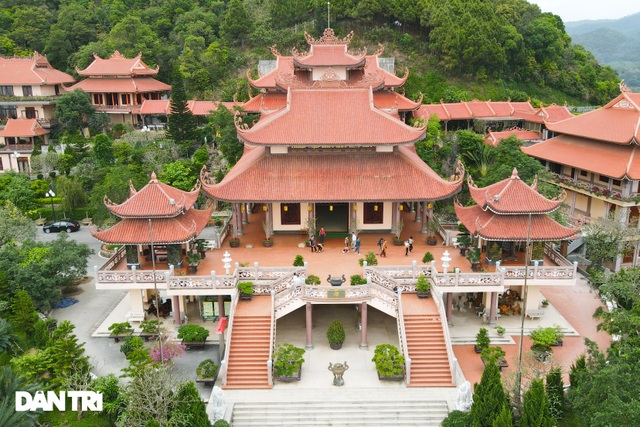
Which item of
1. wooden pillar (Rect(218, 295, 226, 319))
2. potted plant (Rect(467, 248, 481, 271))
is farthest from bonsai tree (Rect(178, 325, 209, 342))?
potted plant (Rect(467, 248, 481, 271))

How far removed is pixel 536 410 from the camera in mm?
15742

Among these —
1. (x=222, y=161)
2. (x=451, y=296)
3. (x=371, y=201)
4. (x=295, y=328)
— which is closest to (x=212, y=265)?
(x=295, y=328)

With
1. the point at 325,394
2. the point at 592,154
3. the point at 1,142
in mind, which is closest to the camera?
the point at 325,394

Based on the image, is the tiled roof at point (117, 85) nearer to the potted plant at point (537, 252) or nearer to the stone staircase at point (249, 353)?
the stone staircase at point (249, 353)

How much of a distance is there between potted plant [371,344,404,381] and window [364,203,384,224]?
918 cm

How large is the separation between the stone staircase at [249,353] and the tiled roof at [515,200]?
10.1 metres

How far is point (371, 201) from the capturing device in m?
25.5

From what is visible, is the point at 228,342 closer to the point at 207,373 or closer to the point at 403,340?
the point at 207,373

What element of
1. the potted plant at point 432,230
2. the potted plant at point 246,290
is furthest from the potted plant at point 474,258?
the potted plant at point 246,290

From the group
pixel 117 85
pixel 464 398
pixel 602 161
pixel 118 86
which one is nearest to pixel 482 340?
pixel 464 398

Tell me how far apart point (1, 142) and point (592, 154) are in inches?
1694

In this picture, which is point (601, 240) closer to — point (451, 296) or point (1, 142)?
point (451, 296)

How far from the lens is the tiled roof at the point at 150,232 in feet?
73.5

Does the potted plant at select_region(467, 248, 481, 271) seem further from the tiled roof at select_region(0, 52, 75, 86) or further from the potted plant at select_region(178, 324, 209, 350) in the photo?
the tiled roof at select_region(0, 52, 75, 86)
